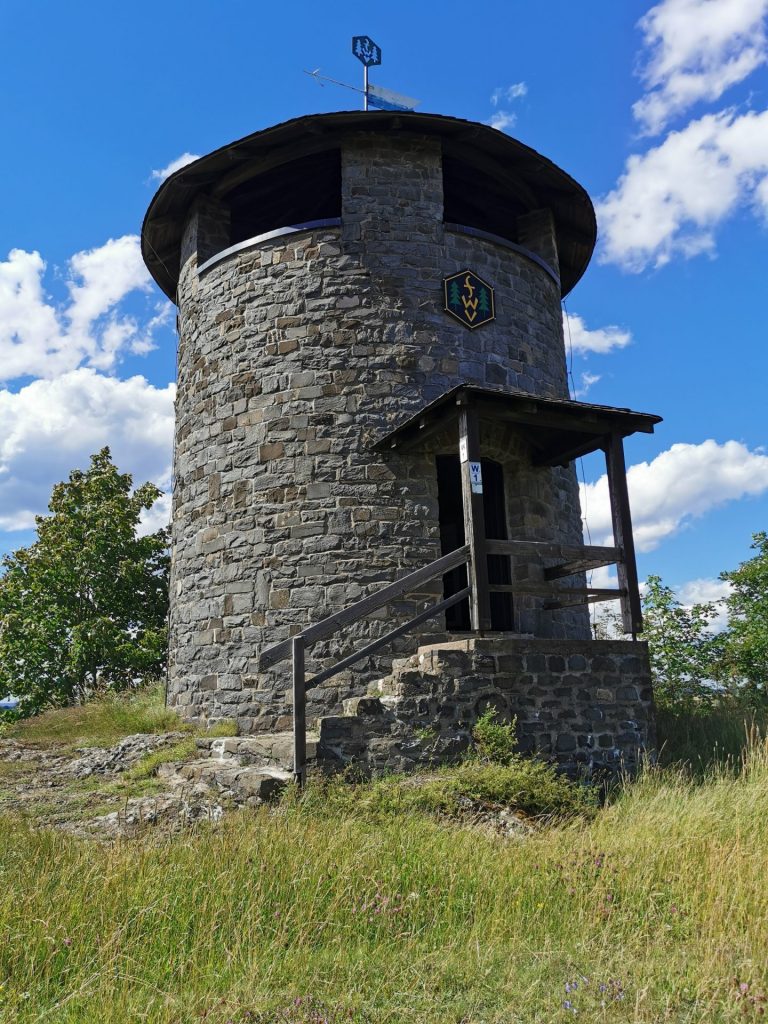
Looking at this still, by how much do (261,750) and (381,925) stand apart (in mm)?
3604

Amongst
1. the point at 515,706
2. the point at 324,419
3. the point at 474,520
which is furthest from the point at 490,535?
the point at 515,706

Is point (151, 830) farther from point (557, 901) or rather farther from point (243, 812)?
point (557, 901)

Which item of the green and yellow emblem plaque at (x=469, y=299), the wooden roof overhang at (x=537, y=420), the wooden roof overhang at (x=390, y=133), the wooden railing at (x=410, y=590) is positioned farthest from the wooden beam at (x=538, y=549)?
the wooden roof overhang at (x=390, y=133)

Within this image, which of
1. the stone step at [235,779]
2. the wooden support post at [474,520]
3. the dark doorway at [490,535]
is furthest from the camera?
the dark doorway at [490,535]

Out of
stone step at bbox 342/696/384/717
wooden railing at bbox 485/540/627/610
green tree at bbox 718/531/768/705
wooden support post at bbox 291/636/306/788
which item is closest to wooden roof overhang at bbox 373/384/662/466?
wooden railing at bbox 485/540/627/610

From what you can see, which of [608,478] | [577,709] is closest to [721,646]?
[608,478]

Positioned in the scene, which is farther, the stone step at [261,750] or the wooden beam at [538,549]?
the wooden beam at [538,549]

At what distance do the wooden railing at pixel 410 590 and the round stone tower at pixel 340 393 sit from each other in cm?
91

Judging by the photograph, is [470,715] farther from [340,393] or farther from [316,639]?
[340,393]

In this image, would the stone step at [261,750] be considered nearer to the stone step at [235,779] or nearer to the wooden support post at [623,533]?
the stone step at [235,779]

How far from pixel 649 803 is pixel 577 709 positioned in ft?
4.63

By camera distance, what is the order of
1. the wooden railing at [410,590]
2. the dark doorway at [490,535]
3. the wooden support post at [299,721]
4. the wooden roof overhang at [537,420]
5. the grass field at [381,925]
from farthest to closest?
the dark doorway at [490,535] → the wooden roof overhang at [537,420] → the wooden railing at [410,590] → the wooden support post at [299,721] → the grass field at [381,925]

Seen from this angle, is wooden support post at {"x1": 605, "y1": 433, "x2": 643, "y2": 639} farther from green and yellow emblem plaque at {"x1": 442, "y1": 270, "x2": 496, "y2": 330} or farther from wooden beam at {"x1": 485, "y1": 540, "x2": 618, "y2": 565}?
green and yellow emblem plaque at {"x1": 442, "y1": 270, "x2": 496, "y2": 330}

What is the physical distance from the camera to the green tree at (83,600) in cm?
1758
